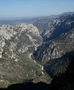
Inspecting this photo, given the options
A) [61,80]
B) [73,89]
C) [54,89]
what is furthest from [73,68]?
[73,89]

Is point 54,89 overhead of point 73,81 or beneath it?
beneath

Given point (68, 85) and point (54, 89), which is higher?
point (68, 85)

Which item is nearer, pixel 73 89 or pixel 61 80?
pixel 73 89

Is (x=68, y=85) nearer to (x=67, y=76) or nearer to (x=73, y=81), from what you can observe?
(x=73, y=81)

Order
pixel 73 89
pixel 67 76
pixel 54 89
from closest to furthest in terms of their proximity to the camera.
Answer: pixel 73 89
pixel 67 76
pixel 54 89

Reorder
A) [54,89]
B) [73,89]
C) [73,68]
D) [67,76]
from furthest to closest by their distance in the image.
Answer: [54,89] → [73,68] → [67,76] → [73,89]

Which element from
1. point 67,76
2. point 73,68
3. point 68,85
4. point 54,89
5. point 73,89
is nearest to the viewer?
point 73,89

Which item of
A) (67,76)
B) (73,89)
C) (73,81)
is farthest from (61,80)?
(73,89)

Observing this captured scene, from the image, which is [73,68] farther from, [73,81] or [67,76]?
[73,81]

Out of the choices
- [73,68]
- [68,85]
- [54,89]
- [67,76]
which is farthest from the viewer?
[54,89]
